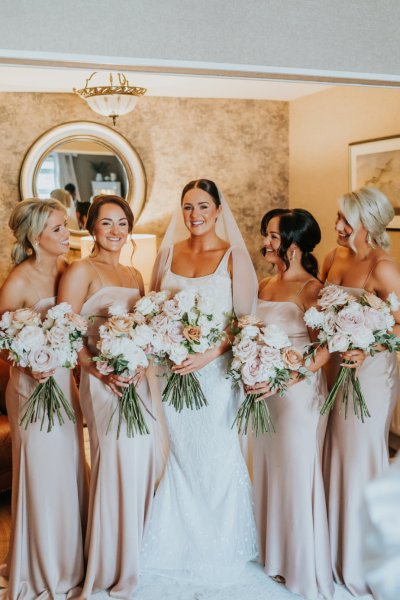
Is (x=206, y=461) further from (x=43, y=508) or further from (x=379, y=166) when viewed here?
(x=379, y=166)

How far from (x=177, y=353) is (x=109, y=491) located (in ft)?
2.35

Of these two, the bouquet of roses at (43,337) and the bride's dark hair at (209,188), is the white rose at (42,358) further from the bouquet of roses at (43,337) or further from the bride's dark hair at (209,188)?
the bride's dark hair at (209,188)

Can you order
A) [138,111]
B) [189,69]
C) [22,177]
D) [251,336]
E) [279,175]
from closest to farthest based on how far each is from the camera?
[189,69], [251,336], [22,177], [138,111], [279,175]

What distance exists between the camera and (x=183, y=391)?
302 cm

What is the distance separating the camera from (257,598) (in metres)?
2.94

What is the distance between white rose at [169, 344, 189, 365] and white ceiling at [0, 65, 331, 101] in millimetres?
2393

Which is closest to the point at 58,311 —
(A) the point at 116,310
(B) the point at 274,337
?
(A) the point at 116,310

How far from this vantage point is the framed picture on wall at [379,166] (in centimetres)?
427

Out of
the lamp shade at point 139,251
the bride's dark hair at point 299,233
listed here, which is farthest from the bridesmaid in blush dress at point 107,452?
the lamp shade at point 139,251

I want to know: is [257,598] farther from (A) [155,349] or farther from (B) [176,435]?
(A) [155,349]

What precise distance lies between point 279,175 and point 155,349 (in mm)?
3390

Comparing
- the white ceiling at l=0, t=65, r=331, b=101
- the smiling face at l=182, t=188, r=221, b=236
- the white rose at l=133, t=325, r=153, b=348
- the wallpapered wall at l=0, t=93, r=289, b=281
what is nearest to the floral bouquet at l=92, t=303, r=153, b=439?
the white rose at l=133, t=325, r=153, b=348

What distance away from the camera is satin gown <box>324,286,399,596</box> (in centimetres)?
297

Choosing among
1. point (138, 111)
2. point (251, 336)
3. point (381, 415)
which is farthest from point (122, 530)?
point (138, 111)
